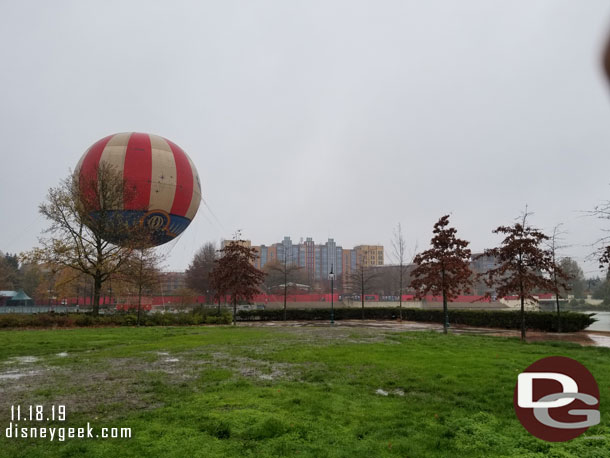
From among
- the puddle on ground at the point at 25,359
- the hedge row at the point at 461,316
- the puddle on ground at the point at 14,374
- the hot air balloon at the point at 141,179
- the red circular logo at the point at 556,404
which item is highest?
the hot air balloon at the point at 141,179

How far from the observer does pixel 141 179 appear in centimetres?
2906

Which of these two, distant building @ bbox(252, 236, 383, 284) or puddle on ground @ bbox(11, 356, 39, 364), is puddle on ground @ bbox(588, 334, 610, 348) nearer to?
puddle on ground @ bbox(11, 356, 39, 364)

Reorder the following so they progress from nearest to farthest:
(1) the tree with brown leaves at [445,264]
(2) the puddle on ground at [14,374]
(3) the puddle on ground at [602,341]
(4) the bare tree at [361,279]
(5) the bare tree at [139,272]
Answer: (2) the puddle on ground at [14,374], (3) the puddle on ground at [602,341], (1) the tree with brown leaves at [445,264], (5) the bare tree at [139,272], (4) the bare tree at [361,279]

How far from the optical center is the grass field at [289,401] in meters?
5.21

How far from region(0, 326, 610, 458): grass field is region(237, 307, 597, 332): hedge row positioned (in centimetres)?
1376

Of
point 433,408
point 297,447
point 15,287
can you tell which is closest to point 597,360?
point 433,408

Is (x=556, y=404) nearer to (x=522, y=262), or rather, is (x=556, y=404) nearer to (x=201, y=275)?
(x=522, y=262)

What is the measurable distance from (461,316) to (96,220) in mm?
27988

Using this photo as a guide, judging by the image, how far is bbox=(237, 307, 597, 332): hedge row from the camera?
2508 cm

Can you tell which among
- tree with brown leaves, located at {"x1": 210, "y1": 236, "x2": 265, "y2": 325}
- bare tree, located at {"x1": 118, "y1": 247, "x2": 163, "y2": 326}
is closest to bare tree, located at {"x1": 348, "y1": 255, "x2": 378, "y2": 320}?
tree with brown leaves, located at {"x1": 210, "y1": 236, "x2": 265, "y2": 325}

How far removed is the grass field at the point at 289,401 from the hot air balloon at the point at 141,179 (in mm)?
16749

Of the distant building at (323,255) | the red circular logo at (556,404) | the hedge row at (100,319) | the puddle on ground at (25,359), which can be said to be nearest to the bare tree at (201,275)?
the hedge row at (100,319)

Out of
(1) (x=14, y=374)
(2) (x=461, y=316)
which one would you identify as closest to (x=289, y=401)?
(1) (x=14, y=374)

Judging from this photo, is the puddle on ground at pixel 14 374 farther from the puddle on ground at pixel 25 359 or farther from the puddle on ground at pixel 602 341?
the puddle on ground at pixel 602 341
